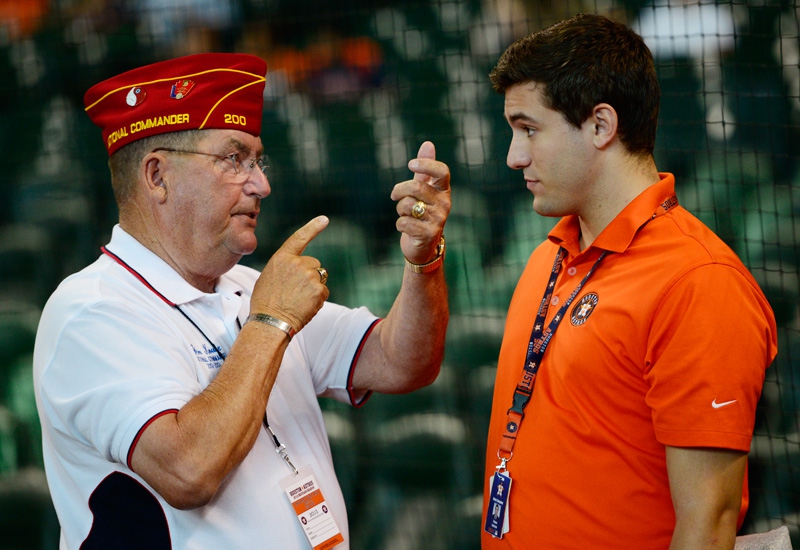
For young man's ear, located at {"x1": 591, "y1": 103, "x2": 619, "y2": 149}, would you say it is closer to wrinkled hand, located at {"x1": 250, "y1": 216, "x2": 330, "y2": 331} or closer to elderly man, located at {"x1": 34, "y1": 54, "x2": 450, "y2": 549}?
elderly man, located at {"x1": 34, "y1": 54, "x2": 450, "y2": 549}

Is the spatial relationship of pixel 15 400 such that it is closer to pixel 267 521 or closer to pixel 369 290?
pixel 369 290

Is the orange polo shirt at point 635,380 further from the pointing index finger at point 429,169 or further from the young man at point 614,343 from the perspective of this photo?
the pointing index finger at point 429,169

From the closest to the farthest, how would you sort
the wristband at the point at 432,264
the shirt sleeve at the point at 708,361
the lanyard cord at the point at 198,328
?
1. the shirt sleeve at the point at 708,361
2. the lanyard cord at the point at 198,328
3. the wristband at the point at 432,264

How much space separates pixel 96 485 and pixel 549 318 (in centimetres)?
101

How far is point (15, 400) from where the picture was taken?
3.61 metres

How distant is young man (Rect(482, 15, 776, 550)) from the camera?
Result: 4.70ft

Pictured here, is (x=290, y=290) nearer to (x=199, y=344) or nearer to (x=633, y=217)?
(x=199, y=344)

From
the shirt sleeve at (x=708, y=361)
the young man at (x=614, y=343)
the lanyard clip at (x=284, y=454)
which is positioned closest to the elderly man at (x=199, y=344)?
the lanyard clip at (x=284, y=454)

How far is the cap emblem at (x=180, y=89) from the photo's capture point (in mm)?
1786

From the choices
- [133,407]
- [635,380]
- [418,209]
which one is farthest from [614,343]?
[133,407]

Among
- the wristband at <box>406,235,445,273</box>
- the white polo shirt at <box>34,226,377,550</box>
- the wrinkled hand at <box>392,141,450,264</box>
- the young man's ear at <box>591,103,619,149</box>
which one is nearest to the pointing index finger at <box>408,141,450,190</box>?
the wrinkled hand at <box>392,141,450,264</box>

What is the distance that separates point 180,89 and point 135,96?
105 mm

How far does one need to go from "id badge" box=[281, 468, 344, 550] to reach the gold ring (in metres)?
0.63

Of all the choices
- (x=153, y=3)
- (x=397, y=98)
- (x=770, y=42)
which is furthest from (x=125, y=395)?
(x=770, y=42)
